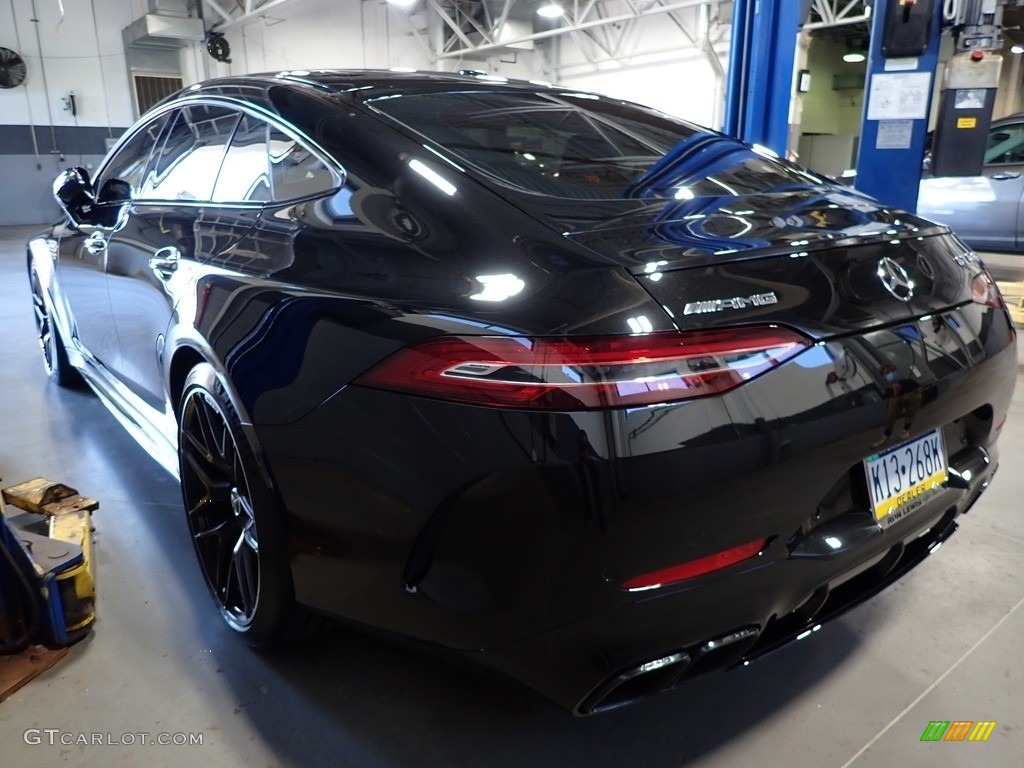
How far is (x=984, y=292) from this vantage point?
60.1 inches

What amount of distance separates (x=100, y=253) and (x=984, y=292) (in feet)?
7.97

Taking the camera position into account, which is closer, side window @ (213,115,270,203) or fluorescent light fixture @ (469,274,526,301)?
fluorescent light fixture @ (469,274,526,301)

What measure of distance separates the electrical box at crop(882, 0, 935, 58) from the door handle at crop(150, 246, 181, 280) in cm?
422

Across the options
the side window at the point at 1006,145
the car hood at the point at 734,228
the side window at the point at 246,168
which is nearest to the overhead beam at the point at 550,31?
the side window at the point at 1006,145

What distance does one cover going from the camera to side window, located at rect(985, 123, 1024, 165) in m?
6.25

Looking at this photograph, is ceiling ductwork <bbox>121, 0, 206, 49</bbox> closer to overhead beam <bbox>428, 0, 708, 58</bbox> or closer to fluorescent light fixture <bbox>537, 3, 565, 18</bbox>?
overhead beam <bbox>428, 0, 708, 58</bbox>

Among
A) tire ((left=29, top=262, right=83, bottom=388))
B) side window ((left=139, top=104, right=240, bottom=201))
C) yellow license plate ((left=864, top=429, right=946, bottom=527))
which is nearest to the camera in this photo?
yellow license plate ((left=864, top=429, right=946, bottom=527))

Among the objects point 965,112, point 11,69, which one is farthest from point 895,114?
point 11,69

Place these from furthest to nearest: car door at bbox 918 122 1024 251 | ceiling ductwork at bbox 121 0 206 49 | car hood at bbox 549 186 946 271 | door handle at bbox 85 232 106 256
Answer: ceiling ductwork at bbox 121 0 206 49
car door at bbox 918 122 1024 251
door handle at bbox 85 232 106 256
car hood at bbox 549 186 946 271

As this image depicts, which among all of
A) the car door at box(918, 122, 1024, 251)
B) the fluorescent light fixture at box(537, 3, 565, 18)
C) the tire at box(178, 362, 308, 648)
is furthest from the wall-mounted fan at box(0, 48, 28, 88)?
the tire at box(178, 362, 308, 648)

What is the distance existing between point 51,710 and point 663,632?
126 cm

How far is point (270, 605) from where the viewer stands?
5.01 ft

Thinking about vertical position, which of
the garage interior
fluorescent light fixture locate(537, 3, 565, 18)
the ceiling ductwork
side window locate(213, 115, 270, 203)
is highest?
fluorescent light fixture locate(537, 3, 565, 18)

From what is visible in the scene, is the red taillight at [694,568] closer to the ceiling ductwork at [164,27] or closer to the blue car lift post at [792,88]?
the blue car lift post at [792,88]
